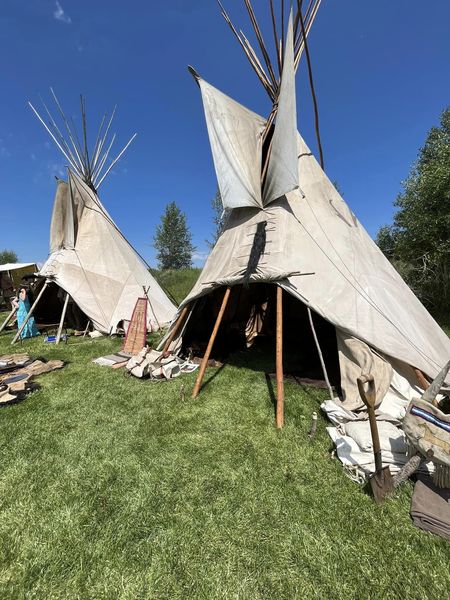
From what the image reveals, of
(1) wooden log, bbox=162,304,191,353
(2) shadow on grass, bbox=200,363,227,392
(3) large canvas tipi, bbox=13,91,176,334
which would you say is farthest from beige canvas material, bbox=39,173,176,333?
(2) shadow on grass, bbox=200,363,227,392

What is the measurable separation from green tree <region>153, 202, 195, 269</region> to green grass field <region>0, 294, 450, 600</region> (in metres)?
33.7

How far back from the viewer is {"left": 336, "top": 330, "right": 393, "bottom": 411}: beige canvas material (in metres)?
3.71

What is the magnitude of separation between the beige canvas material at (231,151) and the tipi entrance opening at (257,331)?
2272 mm

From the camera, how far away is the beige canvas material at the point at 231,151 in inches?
201

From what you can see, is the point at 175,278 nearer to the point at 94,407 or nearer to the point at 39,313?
the point at 39,313

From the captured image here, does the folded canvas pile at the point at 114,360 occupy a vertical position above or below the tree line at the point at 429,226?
below

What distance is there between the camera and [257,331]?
26.1ft

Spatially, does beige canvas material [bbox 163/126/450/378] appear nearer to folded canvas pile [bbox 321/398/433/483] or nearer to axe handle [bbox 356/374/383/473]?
folded canvas pile [bbox 321/398/433/483]

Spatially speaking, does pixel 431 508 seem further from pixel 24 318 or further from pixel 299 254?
pixel 24 318

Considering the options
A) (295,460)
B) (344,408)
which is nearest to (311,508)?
(295,460)

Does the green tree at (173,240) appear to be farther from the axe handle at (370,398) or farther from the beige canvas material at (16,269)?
the axe handle at (370,398)

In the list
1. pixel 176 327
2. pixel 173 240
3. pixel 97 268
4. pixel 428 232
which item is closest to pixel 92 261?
pixel 97 268

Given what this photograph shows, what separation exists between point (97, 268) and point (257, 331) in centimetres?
575

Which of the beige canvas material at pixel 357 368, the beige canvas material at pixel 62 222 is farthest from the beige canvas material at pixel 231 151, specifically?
the beige canvas material at pixel 62 222
